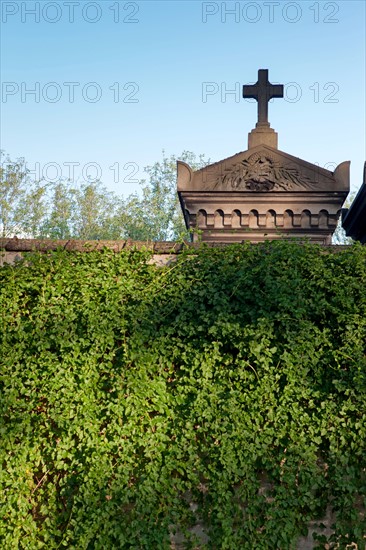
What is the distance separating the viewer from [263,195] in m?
10.1

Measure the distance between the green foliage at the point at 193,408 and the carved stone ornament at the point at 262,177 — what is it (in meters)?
3.81

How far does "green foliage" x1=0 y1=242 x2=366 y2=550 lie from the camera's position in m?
6.04

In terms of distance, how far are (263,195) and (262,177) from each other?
26 cm

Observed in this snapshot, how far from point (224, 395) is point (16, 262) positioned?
7.51ft

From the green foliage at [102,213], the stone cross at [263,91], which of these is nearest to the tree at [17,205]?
the green foliage at [102,213]

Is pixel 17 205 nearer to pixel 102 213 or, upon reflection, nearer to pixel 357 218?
pixel 102 213

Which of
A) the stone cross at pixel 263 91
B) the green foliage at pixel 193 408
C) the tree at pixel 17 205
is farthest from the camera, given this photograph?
the tree at pixel 17 205

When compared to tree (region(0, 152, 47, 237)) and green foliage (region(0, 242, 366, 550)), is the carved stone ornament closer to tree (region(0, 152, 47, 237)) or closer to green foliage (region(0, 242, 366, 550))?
green foliage (region(0, 242, 366, 550))

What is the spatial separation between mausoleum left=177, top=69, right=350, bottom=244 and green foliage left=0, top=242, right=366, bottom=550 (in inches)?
149

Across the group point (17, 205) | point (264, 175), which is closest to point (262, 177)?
point (264, 175)

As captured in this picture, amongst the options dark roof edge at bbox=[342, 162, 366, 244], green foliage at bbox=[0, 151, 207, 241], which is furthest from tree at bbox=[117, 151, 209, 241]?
dark roof edge at bbox=[342, 162, 366, 244]

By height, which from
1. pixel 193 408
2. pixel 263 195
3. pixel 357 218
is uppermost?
pixel 263 195

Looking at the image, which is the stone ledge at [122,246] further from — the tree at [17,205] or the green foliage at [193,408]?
the tree at [17,205]

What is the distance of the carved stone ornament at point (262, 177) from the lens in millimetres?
10156
